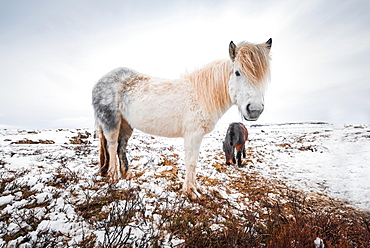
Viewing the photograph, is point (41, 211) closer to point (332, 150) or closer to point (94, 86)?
point (94, 86)

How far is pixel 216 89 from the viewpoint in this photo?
2.85 m

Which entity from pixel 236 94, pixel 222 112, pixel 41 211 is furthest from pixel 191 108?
pixel 41 211

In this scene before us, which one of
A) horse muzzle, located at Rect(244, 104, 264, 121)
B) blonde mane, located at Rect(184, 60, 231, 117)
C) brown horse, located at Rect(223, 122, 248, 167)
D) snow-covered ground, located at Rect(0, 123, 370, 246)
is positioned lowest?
snow-covered ground, located at Rect(0, 123, 370, 246)

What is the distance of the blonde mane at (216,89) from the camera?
9.29 feet

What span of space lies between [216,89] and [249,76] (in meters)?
0.60

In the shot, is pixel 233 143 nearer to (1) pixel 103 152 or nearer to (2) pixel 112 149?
(2) pixel 112 149

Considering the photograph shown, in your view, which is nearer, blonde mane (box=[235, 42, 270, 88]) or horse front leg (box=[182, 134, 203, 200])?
blonde mane (box=[235, 42, 270, 88])

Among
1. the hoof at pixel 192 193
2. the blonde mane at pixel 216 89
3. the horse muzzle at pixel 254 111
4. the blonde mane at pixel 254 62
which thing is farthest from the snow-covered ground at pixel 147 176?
the blonde mane at pixel 254 62

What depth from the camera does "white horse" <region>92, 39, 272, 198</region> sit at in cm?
254

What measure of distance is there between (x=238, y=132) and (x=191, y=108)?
443 centimetres

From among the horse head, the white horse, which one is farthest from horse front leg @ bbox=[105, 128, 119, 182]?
the horse head

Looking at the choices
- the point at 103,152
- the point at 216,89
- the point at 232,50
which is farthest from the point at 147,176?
the point at 232,50

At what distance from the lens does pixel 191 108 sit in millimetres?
2865

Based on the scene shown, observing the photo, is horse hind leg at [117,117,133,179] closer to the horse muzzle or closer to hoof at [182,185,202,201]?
hoof at [182,185,202,201]
